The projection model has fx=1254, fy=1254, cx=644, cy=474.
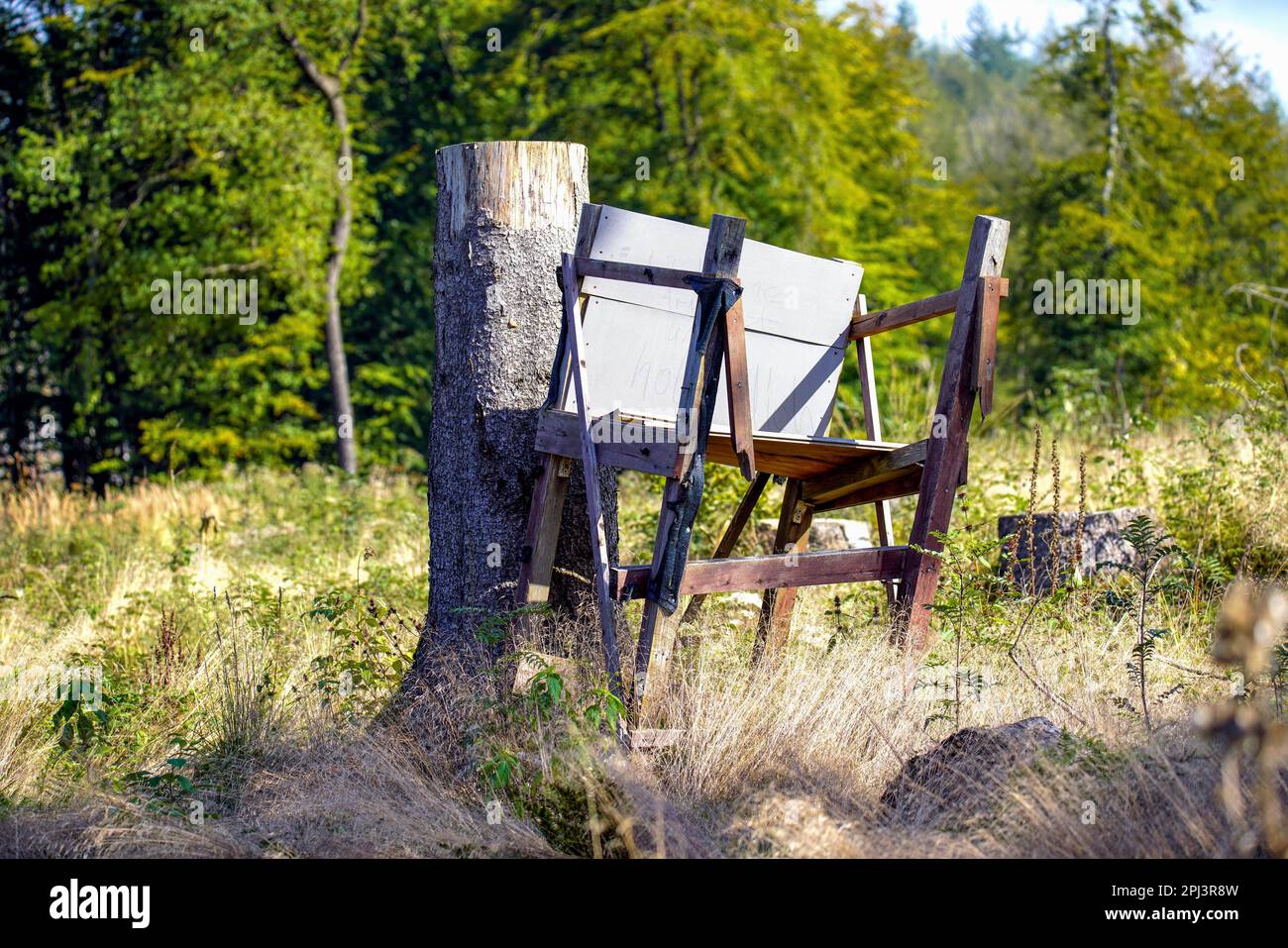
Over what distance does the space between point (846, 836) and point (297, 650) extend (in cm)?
307

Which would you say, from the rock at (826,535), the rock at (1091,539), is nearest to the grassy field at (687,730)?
the rock at (1091,539)

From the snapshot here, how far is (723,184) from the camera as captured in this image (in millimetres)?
18141

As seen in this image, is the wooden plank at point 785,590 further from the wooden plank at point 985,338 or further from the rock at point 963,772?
the rock at point 963,772

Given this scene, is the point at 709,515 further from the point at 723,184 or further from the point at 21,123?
the point at 21,123

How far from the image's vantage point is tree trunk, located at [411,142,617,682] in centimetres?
452

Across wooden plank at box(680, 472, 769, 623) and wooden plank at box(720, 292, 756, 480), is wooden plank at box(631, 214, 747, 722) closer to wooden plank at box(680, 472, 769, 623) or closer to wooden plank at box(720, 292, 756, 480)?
wooden plank at box(720, 292, 756, 480)

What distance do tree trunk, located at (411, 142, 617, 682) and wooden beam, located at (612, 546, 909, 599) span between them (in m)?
0.53

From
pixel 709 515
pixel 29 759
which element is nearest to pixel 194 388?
pixel 709 515

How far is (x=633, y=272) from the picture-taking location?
13.3 feet

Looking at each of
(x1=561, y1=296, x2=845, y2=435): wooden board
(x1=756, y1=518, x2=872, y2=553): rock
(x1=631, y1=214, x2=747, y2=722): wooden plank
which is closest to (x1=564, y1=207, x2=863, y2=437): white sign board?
(x1=561, y1=296, x2=845, y2=435): wooden board

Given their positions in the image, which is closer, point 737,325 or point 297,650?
point 737,325

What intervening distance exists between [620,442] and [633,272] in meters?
0.55

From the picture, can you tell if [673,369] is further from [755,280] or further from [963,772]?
[963,772]

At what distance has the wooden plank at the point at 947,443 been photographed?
14.7 feet
